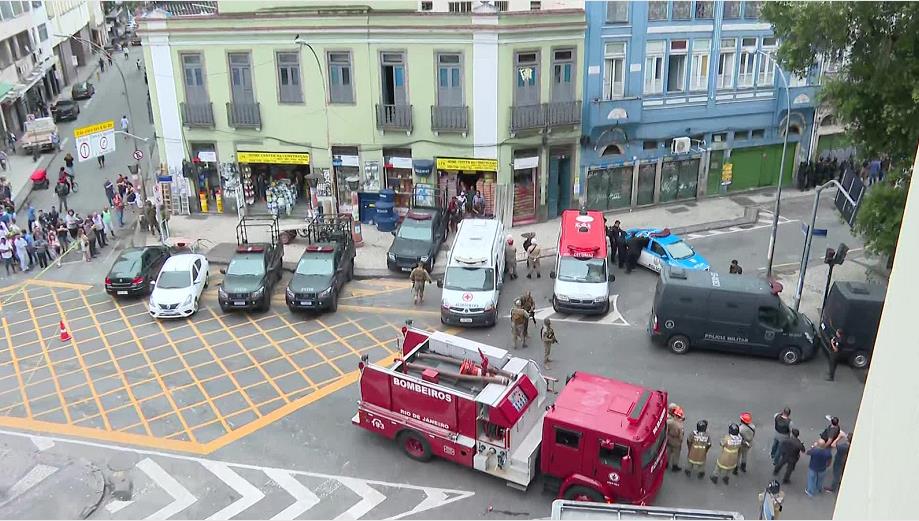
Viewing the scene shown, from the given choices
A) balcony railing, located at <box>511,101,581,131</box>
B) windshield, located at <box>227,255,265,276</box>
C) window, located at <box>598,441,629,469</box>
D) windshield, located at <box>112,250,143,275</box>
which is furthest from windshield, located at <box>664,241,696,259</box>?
windshield, located at <box>112,250,143,275</box>

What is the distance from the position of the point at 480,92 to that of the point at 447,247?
19.4 feet

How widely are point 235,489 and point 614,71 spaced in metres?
21.3

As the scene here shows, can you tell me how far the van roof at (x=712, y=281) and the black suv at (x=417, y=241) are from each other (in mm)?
8247

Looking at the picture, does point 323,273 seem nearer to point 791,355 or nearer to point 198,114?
point 198,114

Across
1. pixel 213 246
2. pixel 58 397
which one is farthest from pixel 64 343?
pixel 213 246

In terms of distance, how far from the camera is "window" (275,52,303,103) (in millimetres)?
28219

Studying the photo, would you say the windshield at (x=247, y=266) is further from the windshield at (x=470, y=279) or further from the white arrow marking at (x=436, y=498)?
the white arrow marking at (x=436, y=498)

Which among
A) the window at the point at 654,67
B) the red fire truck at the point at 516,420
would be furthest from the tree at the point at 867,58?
the window at the point at 654,67

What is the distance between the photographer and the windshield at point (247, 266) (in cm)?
2220

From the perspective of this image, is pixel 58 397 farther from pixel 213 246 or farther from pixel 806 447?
pixel 806 447

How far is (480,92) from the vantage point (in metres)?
27.4

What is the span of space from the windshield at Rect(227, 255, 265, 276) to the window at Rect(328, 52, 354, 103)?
864 cm

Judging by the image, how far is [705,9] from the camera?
94.8ft

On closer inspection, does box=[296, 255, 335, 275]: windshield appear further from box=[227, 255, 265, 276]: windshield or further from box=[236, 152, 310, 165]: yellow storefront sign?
box=[236, 152, 310, 165]: yellow storefront sign
